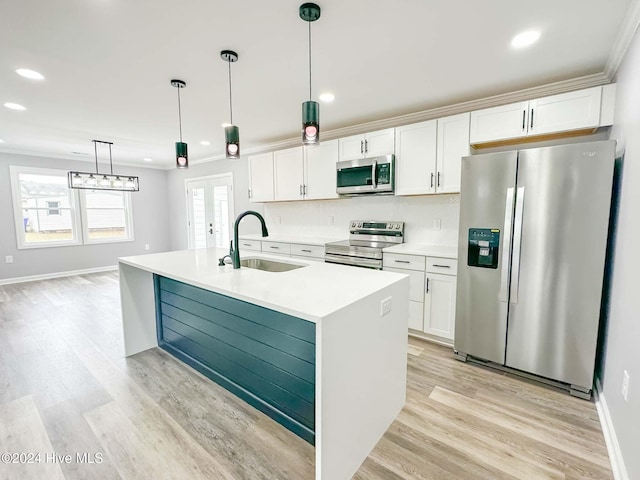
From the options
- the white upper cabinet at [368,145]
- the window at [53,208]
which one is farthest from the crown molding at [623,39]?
the window at [53,208]

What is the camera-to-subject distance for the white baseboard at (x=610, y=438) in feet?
4.66

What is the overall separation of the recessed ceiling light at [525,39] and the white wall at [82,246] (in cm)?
725

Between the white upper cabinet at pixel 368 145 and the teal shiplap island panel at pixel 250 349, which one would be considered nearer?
→ the teal shiplap island panel at pixel 250 349

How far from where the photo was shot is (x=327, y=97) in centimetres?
284

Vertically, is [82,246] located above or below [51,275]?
above

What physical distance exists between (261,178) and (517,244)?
359cm

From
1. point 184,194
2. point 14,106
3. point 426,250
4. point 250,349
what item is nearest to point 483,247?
point 426,250

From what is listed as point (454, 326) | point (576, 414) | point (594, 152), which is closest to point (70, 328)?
point (454, 326)

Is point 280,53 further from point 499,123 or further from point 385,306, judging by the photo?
point 499,123

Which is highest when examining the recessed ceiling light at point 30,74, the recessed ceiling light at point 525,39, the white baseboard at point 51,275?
the recessed ceiling light at point 30,74

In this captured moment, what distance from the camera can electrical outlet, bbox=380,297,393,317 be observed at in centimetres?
160

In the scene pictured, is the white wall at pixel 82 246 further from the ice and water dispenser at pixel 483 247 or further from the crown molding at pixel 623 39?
the crown molding at pixel 623 39

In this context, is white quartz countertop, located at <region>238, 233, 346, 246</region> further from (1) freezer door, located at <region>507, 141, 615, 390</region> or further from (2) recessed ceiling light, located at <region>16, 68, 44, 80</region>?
(2) recessed ceiling light, located at <region>16, 68, 44, 80</region>

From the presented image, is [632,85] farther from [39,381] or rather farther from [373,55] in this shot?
[39,381]
